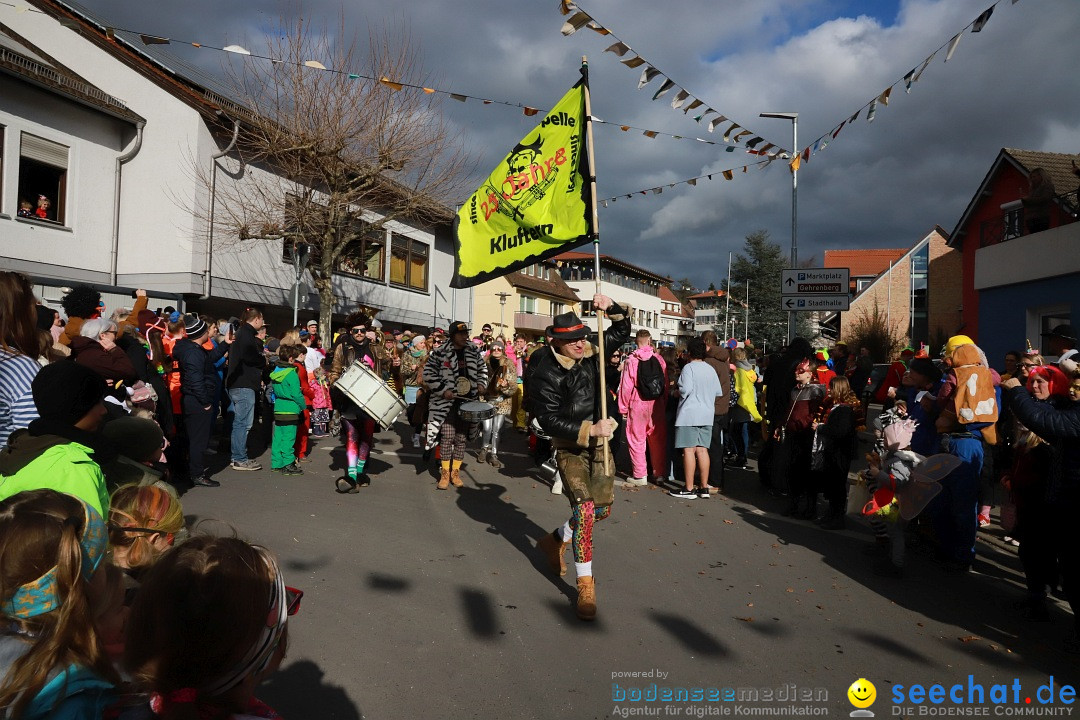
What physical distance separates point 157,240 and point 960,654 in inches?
728

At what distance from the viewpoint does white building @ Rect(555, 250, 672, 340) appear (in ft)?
214

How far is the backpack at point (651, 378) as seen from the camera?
8742 mm

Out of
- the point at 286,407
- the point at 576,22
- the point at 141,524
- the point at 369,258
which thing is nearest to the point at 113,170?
the point at 369,258

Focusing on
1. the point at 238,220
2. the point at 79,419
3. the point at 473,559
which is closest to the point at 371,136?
the point at 238,220

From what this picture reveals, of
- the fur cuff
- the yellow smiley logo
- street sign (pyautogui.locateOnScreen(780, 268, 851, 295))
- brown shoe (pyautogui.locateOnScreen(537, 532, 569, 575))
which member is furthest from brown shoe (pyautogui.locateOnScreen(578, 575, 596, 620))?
street sign (pyautogui.locateOnScreen(780, 268, 851, 295))

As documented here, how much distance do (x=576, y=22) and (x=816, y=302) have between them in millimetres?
9598

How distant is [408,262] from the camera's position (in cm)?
2633

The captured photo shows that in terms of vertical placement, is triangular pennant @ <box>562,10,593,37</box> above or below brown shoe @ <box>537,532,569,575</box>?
above

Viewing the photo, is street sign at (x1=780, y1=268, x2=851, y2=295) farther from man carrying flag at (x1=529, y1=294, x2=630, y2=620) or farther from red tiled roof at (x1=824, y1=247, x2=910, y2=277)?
red tiled roof at (x1=824, y1=247, x2=910, y2=277)

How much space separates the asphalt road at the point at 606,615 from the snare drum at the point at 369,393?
95cm

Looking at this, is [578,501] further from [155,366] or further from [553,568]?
[155,366]

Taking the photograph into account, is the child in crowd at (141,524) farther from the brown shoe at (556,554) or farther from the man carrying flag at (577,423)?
the brown shoe at (556,554)

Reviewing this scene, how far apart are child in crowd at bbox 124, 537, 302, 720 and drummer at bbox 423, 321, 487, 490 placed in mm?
6703

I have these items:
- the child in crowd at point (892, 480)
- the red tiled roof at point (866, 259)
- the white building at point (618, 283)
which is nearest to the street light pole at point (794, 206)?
the child in crowd at point (892, 480)
